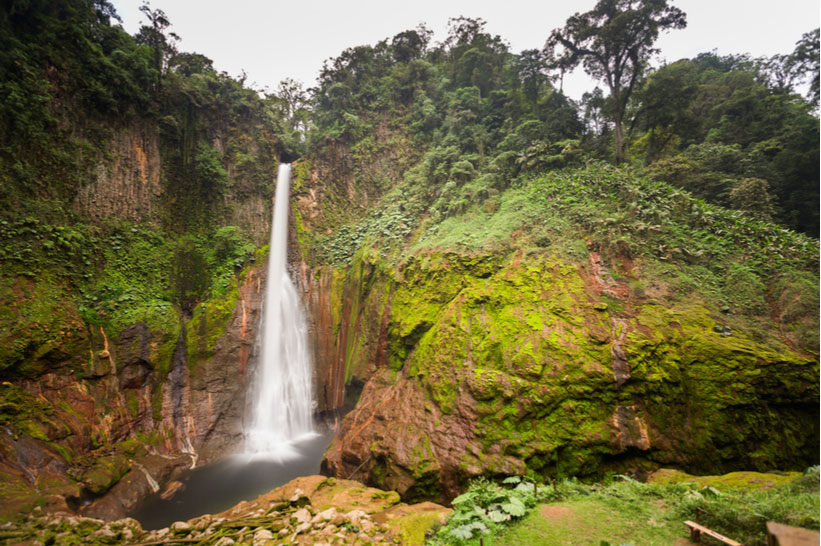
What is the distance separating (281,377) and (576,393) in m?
11.8

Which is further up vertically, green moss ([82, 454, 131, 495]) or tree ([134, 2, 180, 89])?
tree ([134, 2, 180, 89])

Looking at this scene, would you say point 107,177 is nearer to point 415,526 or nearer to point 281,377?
point 281,377

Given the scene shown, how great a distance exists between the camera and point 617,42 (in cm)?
1505

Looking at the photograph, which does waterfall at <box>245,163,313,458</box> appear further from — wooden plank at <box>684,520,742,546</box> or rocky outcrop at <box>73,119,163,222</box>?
wooden plank at <box>684,520,742,546</box>

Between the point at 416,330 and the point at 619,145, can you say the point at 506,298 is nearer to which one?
the point at 416,330

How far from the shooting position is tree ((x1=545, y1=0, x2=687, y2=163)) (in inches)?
568

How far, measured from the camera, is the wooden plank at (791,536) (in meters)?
2.67

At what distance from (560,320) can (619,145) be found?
37.5 ft

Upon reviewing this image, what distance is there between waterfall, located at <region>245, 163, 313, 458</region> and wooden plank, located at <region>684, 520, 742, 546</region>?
11940mm

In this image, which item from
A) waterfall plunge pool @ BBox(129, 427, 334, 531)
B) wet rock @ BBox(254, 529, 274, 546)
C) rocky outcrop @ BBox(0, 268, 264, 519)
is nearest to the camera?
wet rock @ BBox(254, 529, 274, 546)

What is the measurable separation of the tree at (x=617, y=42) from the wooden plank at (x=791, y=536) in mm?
15502

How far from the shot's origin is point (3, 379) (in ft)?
27.3

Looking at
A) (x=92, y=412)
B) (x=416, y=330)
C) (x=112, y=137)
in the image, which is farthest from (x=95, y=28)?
(x=416, y=330)

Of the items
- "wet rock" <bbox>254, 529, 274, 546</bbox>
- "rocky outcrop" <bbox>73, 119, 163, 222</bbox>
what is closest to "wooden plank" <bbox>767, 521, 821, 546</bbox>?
"wet rock" <bbox>254, 529, 274, 546</bbox>
